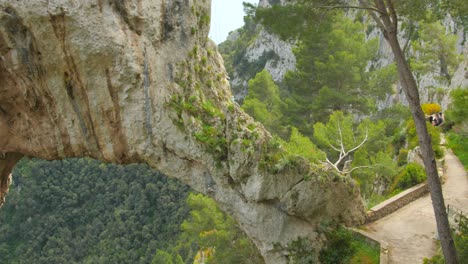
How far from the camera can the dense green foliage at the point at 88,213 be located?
1454 inches

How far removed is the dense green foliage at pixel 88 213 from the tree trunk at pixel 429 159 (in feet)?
98.1

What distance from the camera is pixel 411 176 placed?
45.0 ft

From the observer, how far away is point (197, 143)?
33.3 ft

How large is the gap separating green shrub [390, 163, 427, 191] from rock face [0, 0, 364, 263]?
3666 millimetres

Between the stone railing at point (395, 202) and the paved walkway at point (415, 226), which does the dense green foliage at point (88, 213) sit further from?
the paved walkway at point (415, 226)

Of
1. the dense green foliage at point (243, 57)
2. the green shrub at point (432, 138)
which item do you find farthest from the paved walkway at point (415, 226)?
the dense green foliage at point (243, 57)

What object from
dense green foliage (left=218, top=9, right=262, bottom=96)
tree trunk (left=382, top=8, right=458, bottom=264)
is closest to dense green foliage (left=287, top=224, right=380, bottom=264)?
tree trunk (left=382, top=8, right=458, bottom=264)

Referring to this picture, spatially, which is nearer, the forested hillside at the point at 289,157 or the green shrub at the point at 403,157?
the forested hillside at the point at 289,157

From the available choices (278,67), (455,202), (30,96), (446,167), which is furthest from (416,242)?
(278,67)

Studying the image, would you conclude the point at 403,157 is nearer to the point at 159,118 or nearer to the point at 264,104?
the point at 264,104

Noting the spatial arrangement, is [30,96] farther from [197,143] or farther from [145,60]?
[197,143]

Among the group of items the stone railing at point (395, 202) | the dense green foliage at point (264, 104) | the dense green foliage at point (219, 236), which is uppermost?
the dense green foliage at point (264, 104)

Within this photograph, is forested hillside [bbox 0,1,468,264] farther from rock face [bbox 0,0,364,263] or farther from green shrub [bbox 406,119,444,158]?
rock face [bbox 0,0,364,263]

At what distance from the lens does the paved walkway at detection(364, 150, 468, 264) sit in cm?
1007
